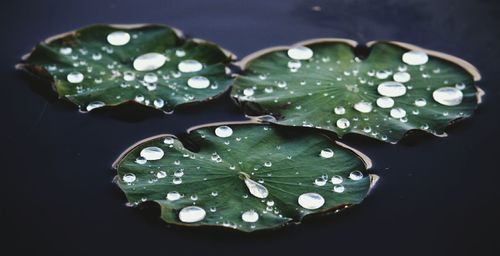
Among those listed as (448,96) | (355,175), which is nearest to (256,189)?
(355,175)

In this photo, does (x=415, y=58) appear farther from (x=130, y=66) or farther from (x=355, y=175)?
(x=130, y=66)

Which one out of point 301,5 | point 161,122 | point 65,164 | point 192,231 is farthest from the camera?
point 301,5

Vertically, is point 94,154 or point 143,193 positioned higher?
point 94,154

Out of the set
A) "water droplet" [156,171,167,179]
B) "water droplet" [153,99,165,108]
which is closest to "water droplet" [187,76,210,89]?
"water droplet" [153,99,165,108]

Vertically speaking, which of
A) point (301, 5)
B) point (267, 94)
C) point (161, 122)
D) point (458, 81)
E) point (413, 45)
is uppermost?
point (301, 5)

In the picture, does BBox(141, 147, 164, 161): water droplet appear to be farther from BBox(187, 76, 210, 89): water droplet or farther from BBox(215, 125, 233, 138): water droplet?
BBox(187, 76, 210, 89): water droplet

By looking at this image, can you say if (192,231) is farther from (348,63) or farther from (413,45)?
(413,45)

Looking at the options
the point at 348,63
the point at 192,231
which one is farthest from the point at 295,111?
the point at 192,231
